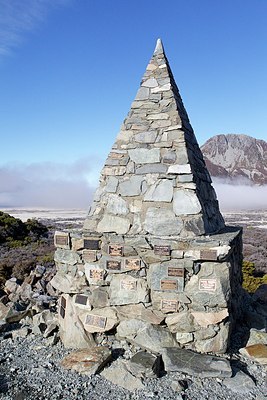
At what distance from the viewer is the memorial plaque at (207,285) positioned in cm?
481

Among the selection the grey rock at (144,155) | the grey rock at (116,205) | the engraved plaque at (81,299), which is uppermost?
the grey rock at (144,155)

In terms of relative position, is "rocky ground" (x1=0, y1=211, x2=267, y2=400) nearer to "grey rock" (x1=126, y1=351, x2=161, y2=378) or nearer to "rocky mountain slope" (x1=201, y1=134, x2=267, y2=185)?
"grey rock" (x1=126, y1=351, x2=161, y2=378)

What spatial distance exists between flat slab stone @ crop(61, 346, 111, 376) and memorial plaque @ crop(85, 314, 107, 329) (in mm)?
351

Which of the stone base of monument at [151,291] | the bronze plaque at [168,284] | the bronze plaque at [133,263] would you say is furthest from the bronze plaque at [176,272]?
the bronze plaque at [133,263]

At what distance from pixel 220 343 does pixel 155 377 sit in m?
1.11

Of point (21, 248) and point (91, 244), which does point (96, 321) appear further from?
point (21, 248)

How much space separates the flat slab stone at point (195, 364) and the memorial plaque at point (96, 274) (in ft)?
4.62

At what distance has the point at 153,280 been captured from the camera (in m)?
5.02

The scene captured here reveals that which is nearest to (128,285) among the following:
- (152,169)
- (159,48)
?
(152,169)

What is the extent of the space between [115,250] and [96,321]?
3.70ft

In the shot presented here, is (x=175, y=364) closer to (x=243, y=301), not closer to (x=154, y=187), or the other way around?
(x=154, y=187)

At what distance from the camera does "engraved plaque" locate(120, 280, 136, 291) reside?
511 cm

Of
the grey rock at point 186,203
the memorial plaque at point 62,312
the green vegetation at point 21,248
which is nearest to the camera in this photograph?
the grey rock at point 186,203

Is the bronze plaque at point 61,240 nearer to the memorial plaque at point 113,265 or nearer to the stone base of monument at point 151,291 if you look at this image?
the stone base of monument at point 151,291
